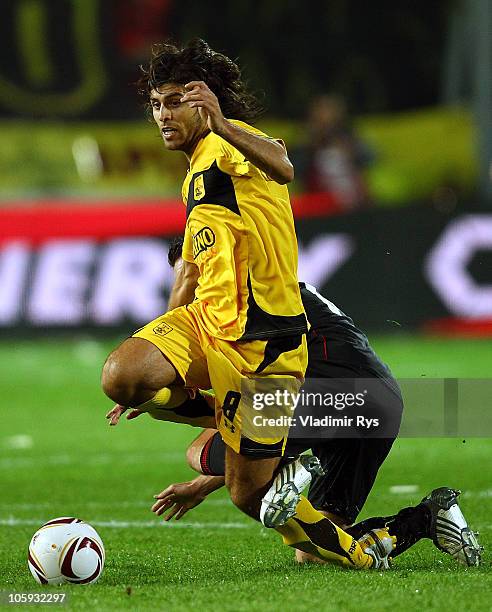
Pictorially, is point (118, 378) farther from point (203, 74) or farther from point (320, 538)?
point (203, 74)

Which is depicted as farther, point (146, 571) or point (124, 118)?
point (124, 118)

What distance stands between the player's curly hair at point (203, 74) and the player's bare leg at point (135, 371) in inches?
42.3

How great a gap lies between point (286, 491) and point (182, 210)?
10.1 meters

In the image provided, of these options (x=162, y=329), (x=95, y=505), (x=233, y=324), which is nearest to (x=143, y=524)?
(x=95, y=505)

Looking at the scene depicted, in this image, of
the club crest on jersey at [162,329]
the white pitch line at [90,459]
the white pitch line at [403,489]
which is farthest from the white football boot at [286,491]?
the white pitch line at [90,459]

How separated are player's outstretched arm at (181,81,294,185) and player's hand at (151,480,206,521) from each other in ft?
4.89

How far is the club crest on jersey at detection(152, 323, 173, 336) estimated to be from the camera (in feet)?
18.0

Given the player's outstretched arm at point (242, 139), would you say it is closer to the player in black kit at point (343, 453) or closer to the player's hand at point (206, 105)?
the player's hand at point (206, 105)

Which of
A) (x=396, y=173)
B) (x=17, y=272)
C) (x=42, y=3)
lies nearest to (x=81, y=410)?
(x=17, y=272)

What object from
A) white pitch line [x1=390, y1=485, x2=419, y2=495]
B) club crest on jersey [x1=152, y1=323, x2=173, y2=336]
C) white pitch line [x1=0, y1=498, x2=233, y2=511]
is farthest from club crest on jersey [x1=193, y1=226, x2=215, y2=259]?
white pitch line [x1=390, y1=485, x2=419, y2=495]

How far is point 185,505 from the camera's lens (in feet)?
19.6

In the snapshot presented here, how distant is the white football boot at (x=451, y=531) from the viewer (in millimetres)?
5570

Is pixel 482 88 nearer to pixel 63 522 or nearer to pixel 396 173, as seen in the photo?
pixel 396 173

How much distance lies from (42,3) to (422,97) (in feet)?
20.1
